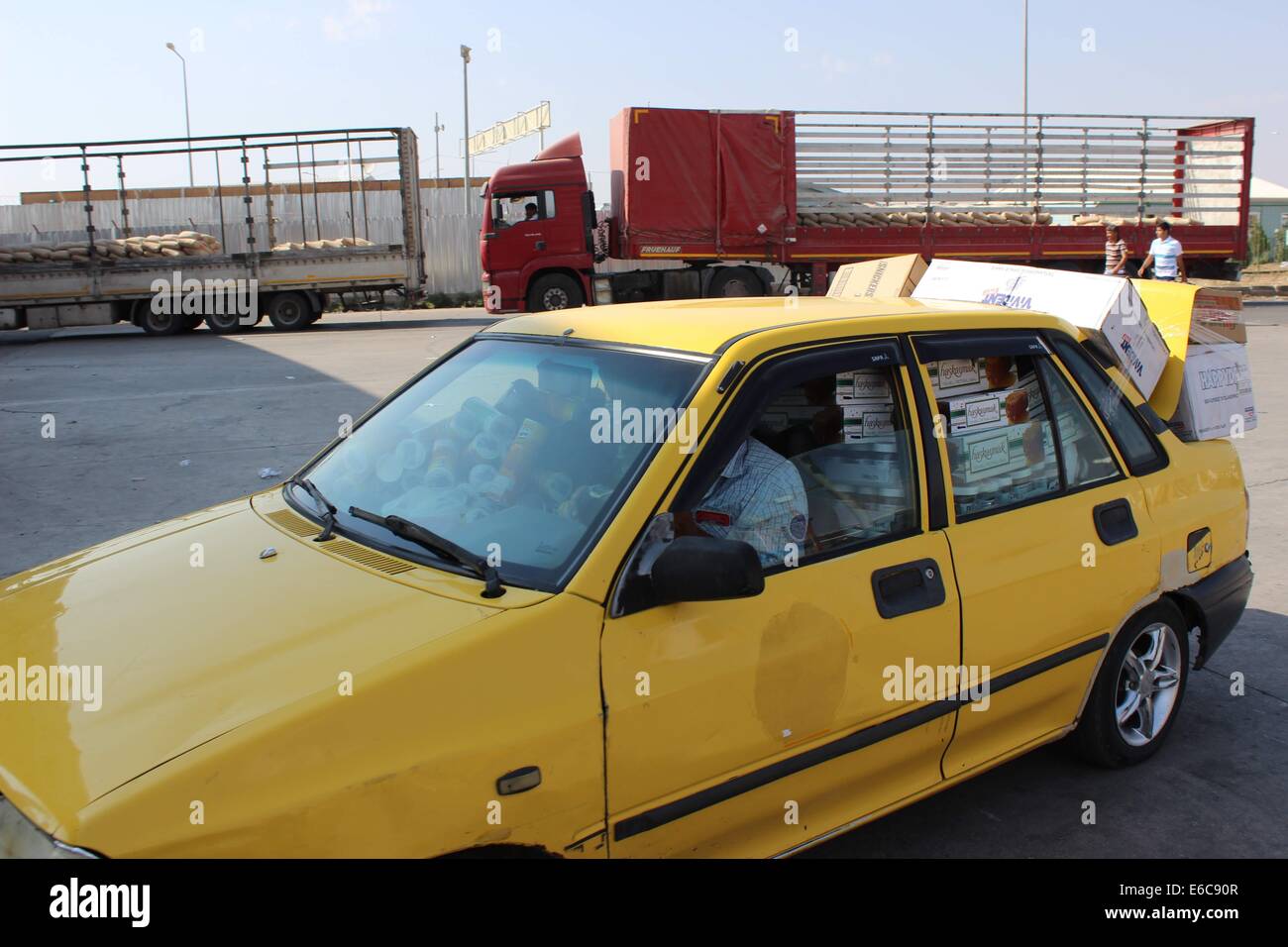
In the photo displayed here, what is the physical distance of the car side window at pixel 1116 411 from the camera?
353 centimetres

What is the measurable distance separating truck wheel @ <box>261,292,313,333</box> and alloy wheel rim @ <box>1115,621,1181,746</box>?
20.0 meters

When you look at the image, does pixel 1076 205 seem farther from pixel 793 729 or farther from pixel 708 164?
pixel 793 729

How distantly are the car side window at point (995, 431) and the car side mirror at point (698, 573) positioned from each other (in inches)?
37.9

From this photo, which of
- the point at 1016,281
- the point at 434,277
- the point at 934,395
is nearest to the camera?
the point at 934,395

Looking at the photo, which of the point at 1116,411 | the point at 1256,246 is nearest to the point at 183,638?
the point at 1116,411

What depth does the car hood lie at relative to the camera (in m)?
2.02

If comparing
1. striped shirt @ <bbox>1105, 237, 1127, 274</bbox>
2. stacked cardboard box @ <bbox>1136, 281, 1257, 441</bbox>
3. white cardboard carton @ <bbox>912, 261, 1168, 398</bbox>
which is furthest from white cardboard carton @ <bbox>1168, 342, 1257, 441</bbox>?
striped shirt @ <bbox>1105, 237, 1127, 274</bbox>

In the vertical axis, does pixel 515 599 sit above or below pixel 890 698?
above

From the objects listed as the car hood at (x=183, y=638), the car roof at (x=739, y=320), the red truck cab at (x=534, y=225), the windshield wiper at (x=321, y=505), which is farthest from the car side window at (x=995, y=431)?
the red truck cab at (x=534, y=225)

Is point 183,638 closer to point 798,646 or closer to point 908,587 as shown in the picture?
point 798,646

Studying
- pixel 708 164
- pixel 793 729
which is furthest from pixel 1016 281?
pixel 708 164

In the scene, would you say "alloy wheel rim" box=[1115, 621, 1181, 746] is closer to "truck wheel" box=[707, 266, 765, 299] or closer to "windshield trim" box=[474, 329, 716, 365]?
"windshield trim" box=[474, 329, 716, 365]

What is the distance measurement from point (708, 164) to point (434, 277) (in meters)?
11.8
